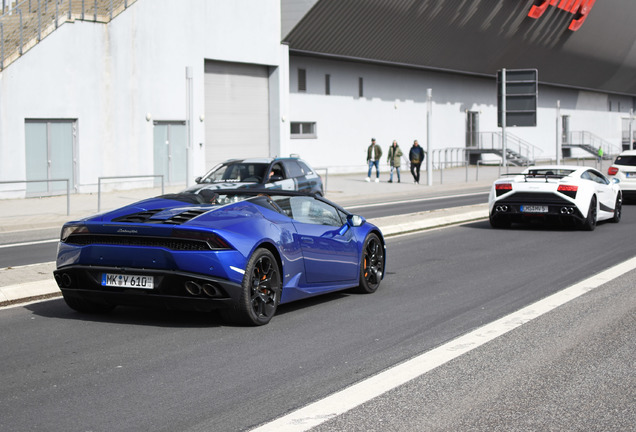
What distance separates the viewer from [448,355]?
681 cm

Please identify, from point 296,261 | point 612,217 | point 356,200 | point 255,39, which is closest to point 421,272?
point 296,261

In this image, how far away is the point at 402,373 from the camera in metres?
6.26

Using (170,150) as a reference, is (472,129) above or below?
above

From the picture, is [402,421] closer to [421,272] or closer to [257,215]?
[257,215]

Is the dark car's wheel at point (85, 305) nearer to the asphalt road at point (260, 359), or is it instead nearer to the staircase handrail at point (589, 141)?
the asphalt road at point (260, 359)

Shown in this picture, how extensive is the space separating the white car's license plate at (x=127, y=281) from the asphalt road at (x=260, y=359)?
0.40 metres

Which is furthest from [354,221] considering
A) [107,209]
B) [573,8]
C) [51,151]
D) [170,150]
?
[573,8]

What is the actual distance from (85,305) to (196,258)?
5.13 ft

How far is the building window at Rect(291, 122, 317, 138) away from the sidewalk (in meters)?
3.25

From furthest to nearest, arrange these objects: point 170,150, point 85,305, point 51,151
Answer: point 170,150 < point 51,151 < point 85,305

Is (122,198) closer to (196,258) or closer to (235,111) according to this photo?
(235,111)

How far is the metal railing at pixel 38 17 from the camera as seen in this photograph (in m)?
28.8

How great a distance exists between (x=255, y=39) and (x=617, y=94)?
176 ft

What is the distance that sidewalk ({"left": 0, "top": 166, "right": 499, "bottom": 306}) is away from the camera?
9.94 meters
